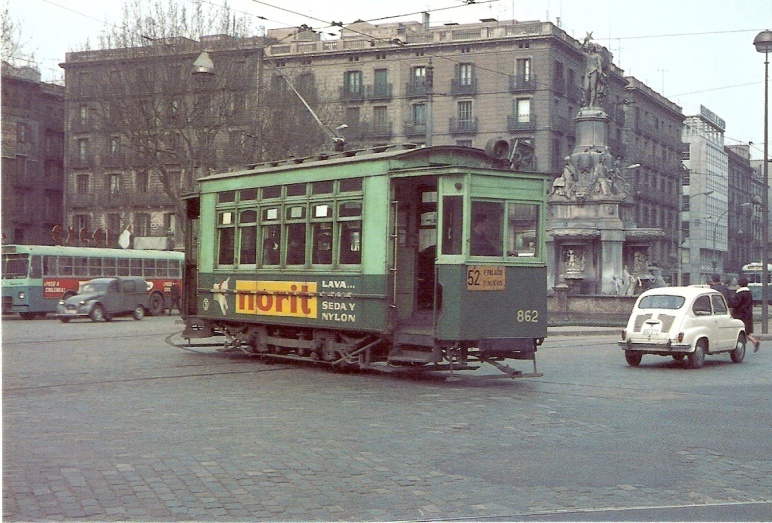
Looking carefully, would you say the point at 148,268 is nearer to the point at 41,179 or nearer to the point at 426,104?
the point at 426,104

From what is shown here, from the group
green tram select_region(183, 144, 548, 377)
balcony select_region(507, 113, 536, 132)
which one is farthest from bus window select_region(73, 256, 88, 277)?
balcony select_region(507, 113, 536, 132)

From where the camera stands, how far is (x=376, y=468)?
8.63 meters

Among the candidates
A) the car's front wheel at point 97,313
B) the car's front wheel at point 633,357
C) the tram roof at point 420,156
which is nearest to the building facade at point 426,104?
the car's front wheel at point 97,313

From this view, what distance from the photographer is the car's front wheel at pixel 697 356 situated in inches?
800

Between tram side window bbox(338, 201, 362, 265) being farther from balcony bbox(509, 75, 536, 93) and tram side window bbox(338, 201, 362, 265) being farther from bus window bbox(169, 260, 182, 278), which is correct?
balcony bbox(509, 75, 536, 93)

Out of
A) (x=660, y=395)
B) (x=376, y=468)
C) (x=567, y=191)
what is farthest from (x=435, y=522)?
(x=567, y=191)

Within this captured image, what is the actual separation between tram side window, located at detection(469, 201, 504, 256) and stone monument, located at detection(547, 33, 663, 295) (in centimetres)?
2596

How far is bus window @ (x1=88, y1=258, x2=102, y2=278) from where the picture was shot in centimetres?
4473

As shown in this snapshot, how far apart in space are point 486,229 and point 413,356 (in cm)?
208

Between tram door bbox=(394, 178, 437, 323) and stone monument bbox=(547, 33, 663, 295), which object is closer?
tram door bbox=(394, 178, 437, 323)

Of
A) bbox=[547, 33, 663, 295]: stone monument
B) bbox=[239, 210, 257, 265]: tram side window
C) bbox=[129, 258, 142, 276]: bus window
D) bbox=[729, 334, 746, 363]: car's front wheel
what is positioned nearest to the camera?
bbox=[239, 210, 257, 265]: tram side window

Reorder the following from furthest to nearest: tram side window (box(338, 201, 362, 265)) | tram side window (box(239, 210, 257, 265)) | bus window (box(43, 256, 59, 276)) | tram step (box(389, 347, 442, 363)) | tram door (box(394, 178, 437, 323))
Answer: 1. bus window (box(43, 256, 59, 276))
2. tram side window (box(239, 210, 257, 265))
3. tram side window (box(338, 201, 362, 265))
4. tram door (box(394, 178, 437, 323))
5. tram step (box(389, 347, 442, 363))

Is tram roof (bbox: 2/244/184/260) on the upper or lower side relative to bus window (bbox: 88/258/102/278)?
upper

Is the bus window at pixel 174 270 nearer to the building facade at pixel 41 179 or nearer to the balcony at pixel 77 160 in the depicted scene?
the building facade at pixel 41 179
